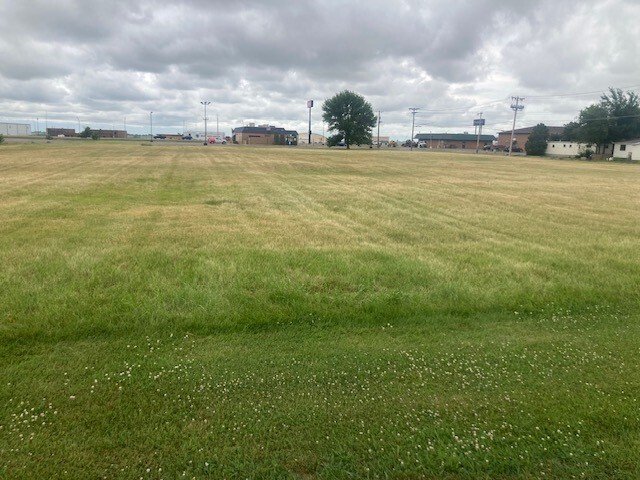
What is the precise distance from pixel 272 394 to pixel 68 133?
185m

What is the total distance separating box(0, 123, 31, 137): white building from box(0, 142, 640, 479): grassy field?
16601 centimetres

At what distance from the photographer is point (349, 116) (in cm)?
9606

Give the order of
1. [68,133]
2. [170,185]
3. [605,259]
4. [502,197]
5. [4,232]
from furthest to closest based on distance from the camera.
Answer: [68,133], [170,185], [502,197], [4,232], [605,259]

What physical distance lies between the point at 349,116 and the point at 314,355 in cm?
9652

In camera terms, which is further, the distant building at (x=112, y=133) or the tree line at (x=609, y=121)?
the distant building at (x=112, y=133)

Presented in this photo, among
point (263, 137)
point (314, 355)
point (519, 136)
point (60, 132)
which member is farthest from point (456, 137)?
point (314, 355)

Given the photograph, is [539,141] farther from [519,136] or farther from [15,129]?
[15,129]

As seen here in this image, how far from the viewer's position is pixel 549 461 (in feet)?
9.84

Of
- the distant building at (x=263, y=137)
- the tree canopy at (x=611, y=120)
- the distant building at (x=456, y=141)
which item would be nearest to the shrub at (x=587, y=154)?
the tree canopy at (x=611, y=120)

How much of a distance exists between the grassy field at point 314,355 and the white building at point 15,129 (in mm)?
166005

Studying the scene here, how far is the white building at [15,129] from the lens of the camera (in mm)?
140700

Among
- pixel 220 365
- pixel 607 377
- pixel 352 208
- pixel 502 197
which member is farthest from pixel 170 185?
pixel 607 377

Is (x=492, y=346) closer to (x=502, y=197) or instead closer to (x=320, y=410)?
(x=320, y=410)

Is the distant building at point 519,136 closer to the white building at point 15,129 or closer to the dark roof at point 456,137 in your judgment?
the dark roof at point 456,137
